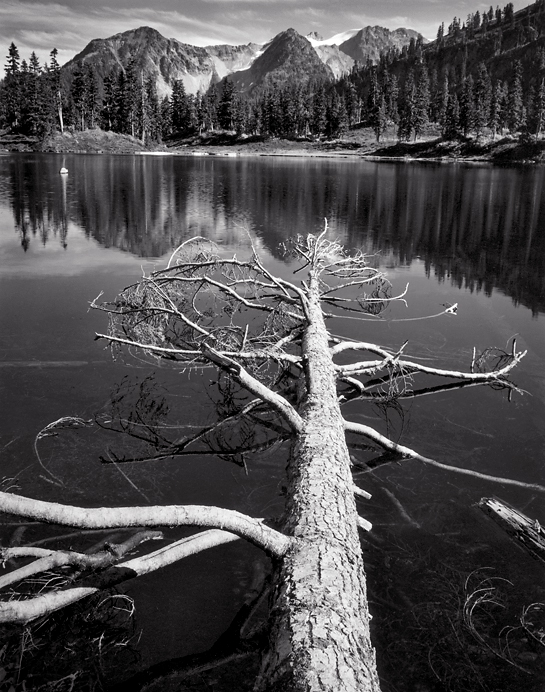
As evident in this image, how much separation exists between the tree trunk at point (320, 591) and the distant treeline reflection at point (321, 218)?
981 cm

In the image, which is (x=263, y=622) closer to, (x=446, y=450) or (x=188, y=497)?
(x=188, y=497)

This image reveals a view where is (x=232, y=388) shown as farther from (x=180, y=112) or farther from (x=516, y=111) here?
(x=180, y=112)

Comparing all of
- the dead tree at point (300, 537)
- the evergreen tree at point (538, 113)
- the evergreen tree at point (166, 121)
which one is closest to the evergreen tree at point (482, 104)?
the evergreen tree at point (538, 113)

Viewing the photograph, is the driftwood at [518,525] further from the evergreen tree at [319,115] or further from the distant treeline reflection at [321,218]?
the evergreen tree at [319,115]

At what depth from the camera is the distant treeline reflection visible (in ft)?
56.2

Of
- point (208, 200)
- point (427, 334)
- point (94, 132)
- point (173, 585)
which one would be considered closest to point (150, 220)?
point (208, 200)

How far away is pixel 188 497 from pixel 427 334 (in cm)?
670

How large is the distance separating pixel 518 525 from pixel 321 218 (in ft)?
69.4

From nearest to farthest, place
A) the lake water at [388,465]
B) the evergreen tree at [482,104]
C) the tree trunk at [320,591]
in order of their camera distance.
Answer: the tree trunk at [320,591] → the lake water at [388,465] → the evergreen tree at [482,104]

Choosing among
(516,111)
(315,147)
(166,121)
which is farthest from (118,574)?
(166,121)

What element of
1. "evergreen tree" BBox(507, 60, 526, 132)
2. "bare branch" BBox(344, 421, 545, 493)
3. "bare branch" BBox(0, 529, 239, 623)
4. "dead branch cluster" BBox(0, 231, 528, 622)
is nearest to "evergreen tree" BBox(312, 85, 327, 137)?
"evergreen tree" BBox(507, 60, 526, 132)

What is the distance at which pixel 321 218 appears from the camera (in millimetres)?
24719

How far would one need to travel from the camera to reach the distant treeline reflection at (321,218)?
56.2 feet

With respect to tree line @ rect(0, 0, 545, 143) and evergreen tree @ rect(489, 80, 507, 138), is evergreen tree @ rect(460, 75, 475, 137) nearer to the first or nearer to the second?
tree line @ rect(0, 0, 545, 143)
